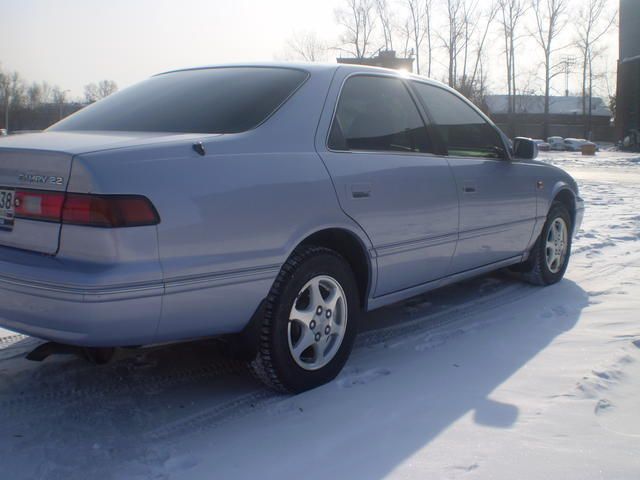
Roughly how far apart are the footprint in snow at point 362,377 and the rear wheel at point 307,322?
0.07 meters

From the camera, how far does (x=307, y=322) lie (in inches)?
122

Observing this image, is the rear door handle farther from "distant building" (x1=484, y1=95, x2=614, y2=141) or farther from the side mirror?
"distant building" (x1=484, y1=95, x2=614, y2=141)

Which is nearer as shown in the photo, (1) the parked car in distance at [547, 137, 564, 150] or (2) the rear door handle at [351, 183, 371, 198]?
(2) the rear door handle at [351, 183, 371, 198]

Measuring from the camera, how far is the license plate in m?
2.66

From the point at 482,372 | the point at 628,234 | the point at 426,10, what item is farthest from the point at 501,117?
the point at 482,372

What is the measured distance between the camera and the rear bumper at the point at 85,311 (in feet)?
7.79

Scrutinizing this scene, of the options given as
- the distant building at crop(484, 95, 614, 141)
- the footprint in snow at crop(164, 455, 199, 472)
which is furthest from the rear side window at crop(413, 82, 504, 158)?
the distant building at crop(484, 95, 614, 141)

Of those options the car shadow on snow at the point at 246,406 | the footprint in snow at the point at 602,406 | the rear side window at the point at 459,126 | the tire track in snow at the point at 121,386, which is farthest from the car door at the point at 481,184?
the tire track in snow at the point at 121,386

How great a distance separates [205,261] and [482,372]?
5.30ft

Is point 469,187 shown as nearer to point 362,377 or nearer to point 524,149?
point 524,149

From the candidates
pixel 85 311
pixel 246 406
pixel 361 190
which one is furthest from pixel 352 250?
pixel 85 311

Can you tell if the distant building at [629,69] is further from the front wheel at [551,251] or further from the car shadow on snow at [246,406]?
the car shadow on snow at [246,406]

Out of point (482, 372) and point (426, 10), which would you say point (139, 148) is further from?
point (426, 10)

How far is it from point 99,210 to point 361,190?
4.40 ft
